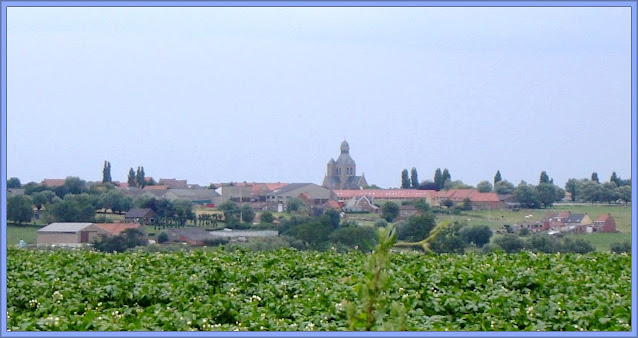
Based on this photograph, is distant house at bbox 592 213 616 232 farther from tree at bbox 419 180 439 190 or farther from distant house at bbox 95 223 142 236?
distant house at bbox 95 223 142 236

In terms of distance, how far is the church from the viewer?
8.34 m

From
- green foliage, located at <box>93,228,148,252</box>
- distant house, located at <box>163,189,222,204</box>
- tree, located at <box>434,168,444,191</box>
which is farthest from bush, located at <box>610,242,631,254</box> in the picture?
green foliage, located at <box>93,228,148,252</box>

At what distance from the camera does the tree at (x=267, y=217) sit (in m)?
9.56

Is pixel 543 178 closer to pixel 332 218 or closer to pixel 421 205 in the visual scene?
pixel 421 205

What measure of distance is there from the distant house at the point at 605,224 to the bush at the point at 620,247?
1.27 ft

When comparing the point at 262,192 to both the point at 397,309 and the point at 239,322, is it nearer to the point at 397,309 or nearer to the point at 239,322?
the point at 239,322

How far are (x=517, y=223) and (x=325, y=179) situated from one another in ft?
9.81

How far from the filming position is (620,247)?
1036 cm

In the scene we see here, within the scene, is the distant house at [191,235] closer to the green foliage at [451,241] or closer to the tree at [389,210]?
the tree at [389,210]

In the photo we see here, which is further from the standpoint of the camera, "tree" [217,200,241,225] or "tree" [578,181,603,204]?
"tree" [217,200,241,225]

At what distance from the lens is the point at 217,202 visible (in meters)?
9.62

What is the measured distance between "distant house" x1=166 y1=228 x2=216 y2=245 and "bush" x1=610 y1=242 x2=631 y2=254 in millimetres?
5197

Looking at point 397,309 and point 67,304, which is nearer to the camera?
point 397,309

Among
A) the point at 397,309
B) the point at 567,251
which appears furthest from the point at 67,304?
the point at 567,251
